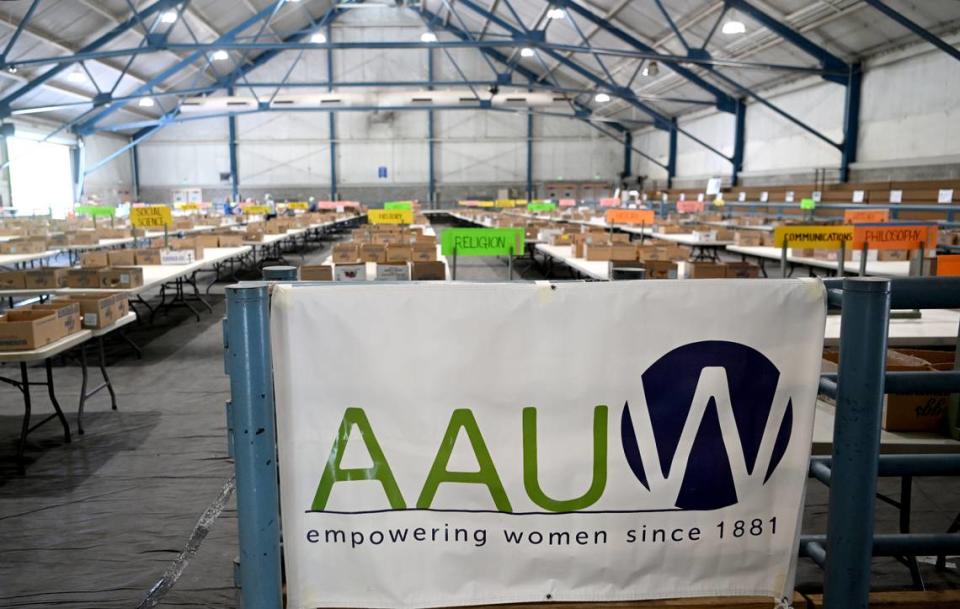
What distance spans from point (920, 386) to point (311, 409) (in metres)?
1.31

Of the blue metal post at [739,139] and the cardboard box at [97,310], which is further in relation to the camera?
the blue metal post at [739,139]

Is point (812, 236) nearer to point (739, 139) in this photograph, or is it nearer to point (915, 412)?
point (915, 412)

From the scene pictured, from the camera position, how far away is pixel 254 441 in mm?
1351

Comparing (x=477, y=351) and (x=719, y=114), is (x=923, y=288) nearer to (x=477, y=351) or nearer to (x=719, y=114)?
→ (x=477, y=351)

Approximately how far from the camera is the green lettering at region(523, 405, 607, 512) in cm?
146

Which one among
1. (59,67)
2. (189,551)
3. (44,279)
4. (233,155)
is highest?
(59,67)

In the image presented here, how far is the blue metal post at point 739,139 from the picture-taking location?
67.5 feet

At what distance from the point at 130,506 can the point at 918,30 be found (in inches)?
512

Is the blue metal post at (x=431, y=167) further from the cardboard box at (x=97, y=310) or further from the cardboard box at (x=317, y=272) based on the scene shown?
the cardboard box at (x=97, y=310)

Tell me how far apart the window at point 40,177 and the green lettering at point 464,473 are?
23.3 m

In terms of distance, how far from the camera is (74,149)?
2489 centimetres

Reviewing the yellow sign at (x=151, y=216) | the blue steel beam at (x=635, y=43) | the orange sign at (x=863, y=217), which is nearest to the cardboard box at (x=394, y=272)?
the yellow sign at (x=151, y=216)

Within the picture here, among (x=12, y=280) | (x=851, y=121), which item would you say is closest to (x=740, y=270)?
(x=12, y=280)

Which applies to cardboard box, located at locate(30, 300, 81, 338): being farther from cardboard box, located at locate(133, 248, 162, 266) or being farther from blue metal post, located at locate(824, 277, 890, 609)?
blue metal post, located at locate(824, 277, 890, 609)
